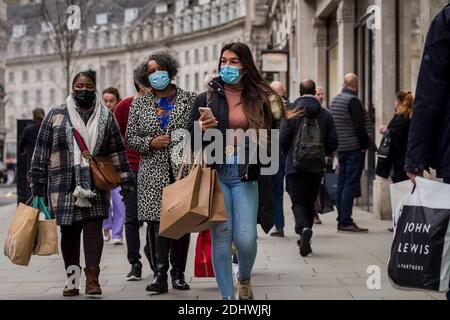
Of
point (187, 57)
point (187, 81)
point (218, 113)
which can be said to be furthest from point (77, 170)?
point (187, 81)

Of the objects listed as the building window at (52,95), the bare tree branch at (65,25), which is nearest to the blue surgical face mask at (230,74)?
the bare tree branch at (65,25)

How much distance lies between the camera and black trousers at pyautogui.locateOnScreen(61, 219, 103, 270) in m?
7.78

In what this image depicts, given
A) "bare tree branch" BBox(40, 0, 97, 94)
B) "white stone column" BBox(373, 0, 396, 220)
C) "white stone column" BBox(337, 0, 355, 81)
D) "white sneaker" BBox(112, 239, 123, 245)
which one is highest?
"bare tree branch" BBox(40, 0, 97, 94)

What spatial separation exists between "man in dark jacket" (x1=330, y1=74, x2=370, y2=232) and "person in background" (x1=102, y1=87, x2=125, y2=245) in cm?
298

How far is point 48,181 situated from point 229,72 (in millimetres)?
1968

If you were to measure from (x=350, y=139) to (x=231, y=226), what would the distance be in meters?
6.49

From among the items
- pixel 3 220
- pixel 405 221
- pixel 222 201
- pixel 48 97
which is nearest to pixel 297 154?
pixel 222 201

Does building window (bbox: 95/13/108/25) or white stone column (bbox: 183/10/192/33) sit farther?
building window (bbox: 95/13/108/25)

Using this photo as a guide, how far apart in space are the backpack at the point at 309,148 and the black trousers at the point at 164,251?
248cm

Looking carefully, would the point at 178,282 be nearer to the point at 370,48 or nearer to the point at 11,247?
the point at 11,247

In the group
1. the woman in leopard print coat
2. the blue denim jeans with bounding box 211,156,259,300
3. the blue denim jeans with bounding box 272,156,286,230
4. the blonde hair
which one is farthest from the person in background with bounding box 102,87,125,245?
the blue denim jeans with bounding box 211,156,259,300

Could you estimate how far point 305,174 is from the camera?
10.6 metres

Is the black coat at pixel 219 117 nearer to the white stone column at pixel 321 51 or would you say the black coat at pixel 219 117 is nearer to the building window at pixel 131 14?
the white stone column at pixel 321 51

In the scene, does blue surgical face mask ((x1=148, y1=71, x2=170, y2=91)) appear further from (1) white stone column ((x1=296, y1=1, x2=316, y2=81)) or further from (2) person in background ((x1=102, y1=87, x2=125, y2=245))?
(1) white stone column ((x1=296, y1=1, x2=316, y2=81))
